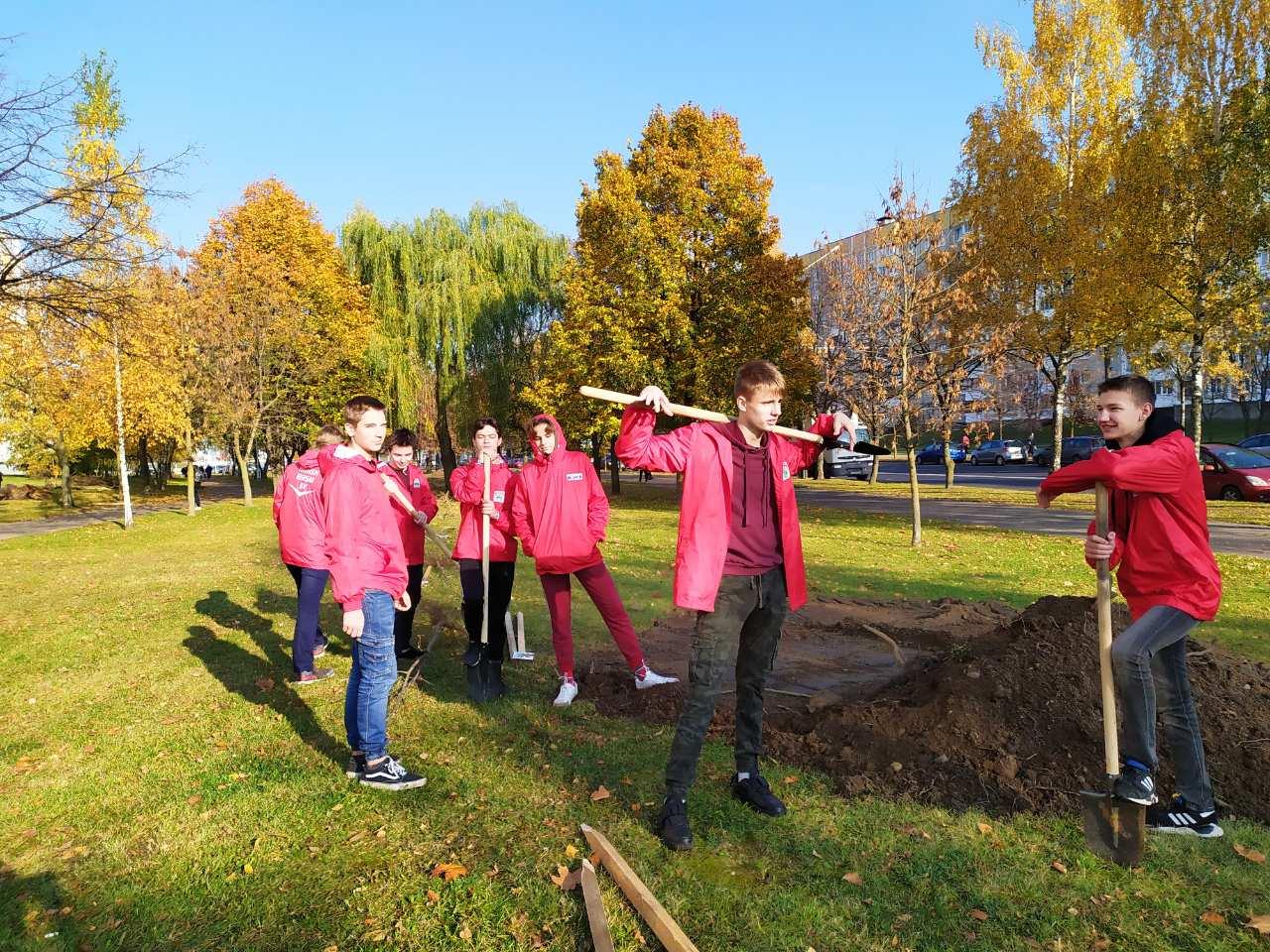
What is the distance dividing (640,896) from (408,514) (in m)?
4.43

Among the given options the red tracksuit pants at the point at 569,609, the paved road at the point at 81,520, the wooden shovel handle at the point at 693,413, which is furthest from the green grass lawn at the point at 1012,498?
the paved road at the point at 81,520

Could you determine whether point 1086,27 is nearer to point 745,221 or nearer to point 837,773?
point 745,221

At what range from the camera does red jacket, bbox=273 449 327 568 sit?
22.5ft

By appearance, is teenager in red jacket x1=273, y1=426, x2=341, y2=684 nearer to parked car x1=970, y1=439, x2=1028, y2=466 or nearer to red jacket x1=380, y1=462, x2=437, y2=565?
red jacket x1=380, y1=462, x2=437, y2=565

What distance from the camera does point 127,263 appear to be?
9547 mm

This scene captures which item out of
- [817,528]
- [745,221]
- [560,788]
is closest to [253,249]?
[745,221]

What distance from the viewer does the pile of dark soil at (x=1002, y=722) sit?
13.8 feet

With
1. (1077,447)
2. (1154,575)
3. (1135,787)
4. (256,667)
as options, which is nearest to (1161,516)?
(1154,575)

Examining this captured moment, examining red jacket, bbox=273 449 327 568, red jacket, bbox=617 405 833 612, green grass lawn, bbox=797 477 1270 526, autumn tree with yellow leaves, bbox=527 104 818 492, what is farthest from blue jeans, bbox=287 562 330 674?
green grass lawn, bbox=797 477 1270 526

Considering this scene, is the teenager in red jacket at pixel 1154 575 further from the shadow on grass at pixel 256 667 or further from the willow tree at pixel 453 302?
the willow tree at pixel 453 302

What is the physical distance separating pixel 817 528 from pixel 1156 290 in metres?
9.89

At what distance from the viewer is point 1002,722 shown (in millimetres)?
4660

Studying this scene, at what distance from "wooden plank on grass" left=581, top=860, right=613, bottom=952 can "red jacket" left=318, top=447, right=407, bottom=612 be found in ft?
6.02

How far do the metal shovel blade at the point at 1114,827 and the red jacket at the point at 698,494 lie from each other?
1590 mm
